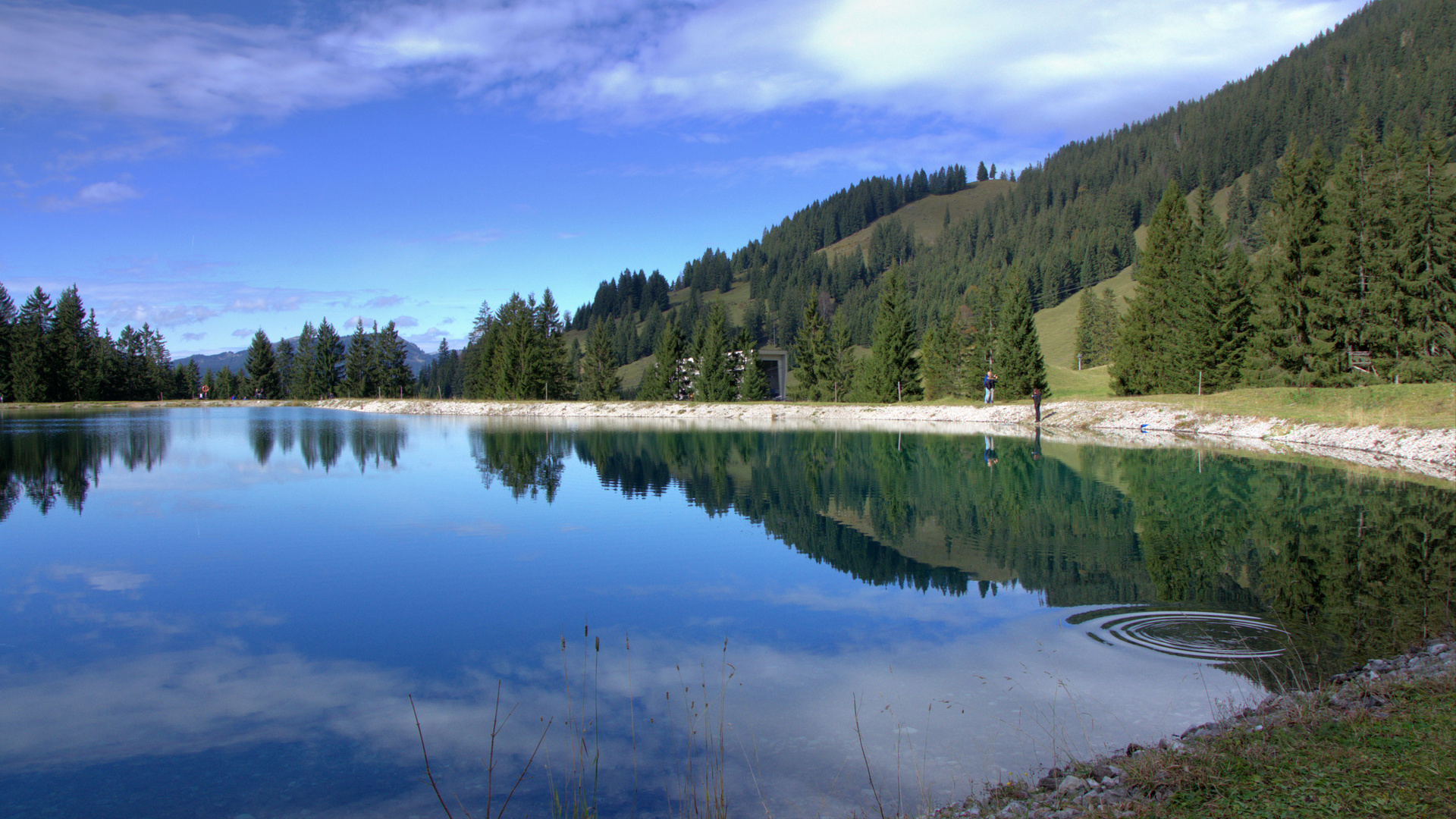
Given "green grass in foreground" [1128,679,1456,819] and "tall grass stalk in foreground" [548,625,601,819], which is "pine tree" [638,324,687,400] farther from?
"green grass in foreground" [1128,679,1456,819]

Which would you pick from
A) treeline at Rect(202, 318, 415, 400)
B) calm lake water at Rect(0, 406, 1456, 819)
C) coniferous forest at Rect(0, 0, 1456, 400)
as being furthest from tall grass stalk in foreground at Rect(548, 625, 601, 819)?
treeline at Rect(202, 318, 415, 400)

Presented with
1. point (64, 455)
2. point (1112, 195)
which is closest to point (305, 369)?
point (64, 455)

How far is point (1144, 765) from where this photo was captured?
459 cm

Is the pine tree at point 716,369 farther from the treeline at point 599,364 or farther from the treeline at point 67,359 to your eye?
the treeline at point 67,359

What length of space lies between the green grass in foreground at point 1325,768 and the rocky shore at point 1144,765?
4 centimetres

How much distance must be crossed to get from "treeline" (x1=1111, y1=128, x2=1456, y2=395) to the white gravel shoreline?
530 cm

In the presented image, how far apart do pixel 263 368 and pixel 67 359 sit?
21.2 m

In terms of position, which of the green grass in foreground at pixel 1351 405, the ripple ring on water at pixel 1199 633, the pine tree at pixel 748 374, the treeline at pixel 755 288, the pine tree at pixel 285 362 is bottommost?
the ripple ring on water at pixel 1199 633

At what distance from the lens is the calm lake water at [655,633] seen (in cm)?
539

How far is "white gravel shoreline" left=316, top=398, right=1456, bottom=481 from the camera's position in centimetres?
2480

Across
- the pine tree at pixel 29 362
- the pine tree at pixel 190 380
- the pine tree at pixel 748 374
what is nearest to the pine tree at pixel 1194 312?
the pine tree at pixel 748 374

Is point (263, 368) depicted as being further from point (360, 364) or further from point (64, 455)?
point (64, 455)

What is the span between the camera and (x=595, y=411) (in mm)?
67250

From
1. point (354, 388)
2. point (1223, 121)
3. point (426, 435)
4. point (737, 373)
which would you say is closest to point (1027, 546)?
point (426, 435)
